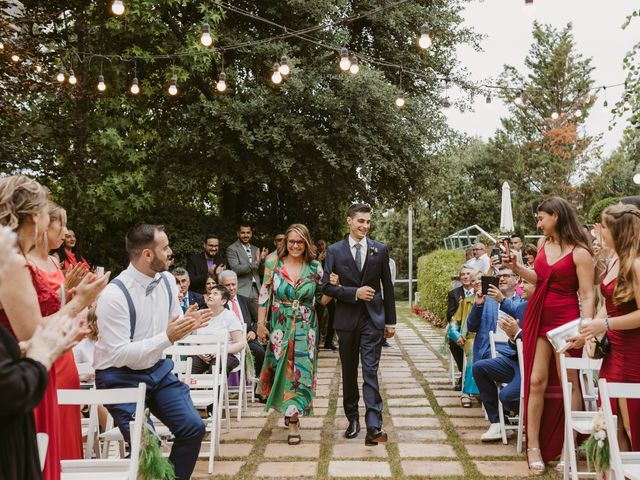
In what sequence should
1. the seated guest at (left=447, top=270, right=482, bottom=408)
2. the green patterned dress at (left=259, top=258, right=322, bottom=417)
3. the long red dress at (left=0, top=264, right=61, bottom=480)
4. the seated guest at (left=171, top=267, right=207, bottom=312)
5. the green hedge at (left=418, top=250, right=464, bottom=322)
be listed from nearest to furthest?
the long red dress at (left=0, top=264, right=61, bottom=480)
the green patterned dress at (left=259, top=258, right=322, bottom=417)
the seated guest at (left=447, top=270, right=482, bottom=408)
the seated guest at (left=171, top=267, right=207, bottom=312)
the green hedge at (left=418, top=250, right=464, bottom=322)

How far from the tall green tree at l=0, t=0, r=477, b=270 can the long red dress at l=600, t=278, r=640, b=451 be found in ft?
21.9

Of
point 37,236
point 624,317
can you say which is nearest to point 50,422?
point 37,236

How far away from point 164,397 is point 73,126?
755 centimetres

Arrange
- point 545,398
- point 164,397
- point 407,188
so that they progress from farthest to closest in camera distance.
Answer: point 407,188 < point 545,398 < point 164,397

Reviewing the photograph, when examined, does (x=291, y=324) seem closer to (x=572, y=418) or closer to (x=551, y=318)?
(x=551, y=318)

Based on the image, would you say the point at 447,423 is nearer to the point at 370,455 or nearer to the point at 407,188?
the point at 370,455

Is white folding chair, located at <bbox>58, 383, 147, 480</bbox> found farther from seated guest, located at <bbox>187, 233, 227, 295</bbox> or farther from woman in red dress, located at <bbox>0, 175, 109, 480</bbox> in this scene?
seated guest, located at <bbox>187, 233, 227, 295</bbox>

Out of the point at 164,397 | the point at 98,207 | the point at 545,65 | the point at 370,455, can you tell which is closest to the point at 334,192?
the point at 98,207

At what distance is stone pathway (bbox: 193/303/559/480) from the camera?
4660 mm

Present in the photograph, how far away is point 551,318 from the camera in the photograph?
470 cm

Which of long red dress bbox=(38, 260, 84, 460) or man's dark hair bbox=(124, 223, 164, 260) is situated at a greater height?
man's dark hair bbox=(124, 223, 164, 260)

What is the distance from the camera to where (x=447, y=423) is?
20.0 ft

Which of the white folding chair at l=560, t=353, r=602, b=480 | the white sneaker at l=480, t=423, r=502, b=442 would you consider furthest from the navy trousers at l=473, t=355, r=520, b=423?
the white folding chair at l=560, t=353, r=602, b=480

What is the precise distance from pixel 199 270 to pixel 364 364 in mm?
4208
